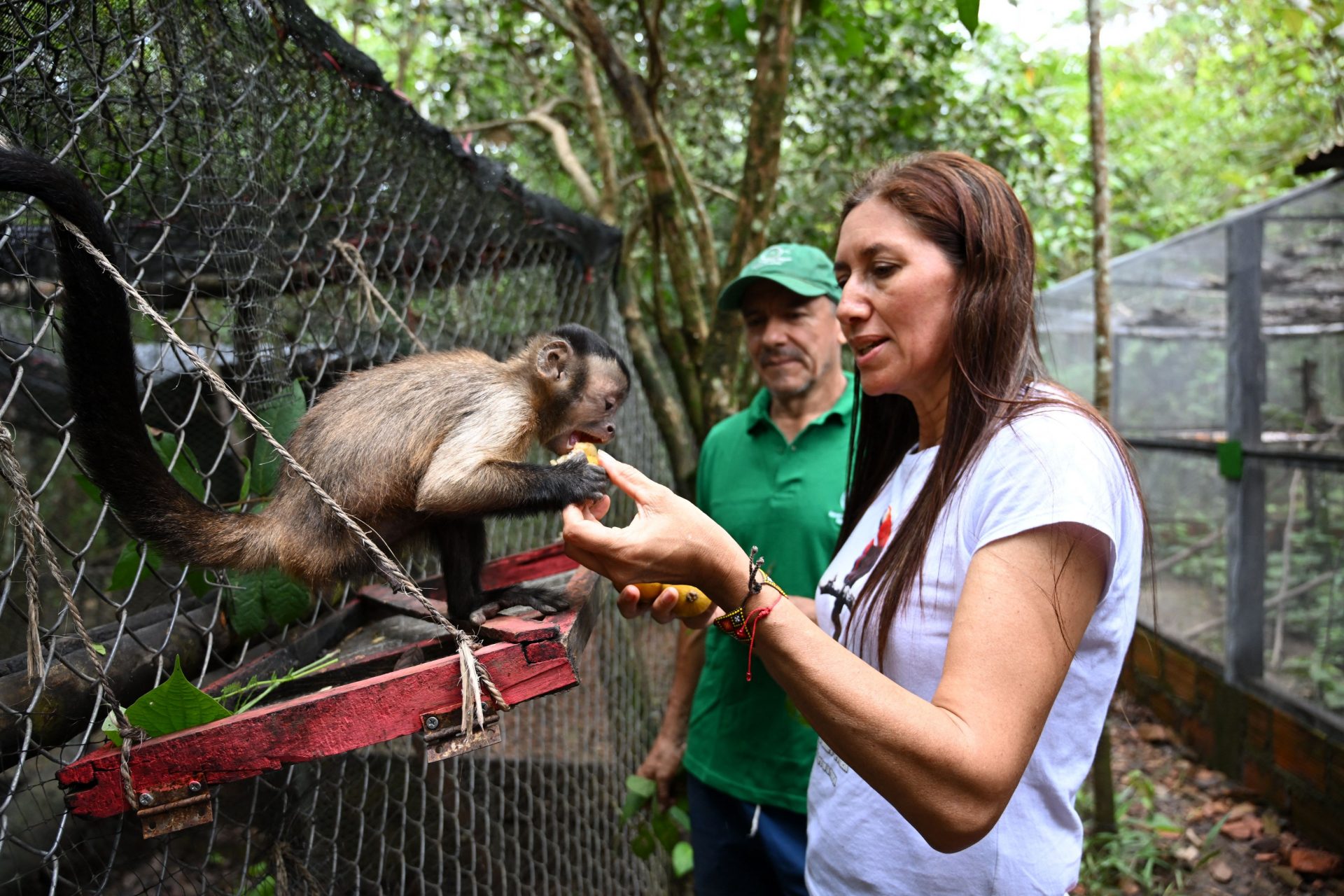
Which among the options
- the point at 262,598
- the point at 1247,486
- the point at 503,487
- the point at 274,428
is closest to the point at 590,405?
the point at 503,487

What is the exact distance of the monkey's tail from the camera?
41.7 inches

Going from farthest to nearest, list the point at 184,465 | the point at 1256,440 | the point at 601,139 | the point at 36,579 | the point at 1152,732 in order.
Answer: the point at 1152,732 < the point at 1256,440 < the point at 601,139 < the point at 184,465 < the point at 36,579

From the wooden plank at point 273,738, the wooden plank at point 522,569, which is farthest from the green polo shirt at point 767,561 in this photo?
the wooden plank at point 273,738

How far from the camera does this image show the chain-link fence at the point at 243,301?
1.28m

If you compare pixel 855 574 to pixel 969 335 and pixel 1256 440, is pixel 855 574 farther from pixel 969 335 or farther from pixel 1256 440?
pixel 1256 440

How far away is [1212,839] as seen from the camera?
402 cm

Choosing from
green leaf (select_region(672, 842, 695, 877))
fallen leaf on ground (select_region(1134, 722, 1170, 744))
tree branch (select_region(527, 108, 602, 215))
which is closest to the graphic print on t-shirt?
green leaf (select_region(672, 842, 695, 877))

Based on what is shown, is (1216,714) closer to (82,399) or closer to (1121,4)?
(82,399)

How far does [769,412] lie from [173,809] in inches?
78.8

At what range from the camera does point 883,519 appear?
1.64m

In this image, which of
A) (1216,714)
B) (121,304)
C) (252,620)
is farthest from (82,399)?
(1216,714)

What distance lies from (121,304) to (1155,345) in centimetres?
662

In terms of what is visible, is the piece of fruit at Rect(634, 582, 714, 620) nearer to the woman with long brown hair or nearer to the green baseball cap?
the woman with long brown hair

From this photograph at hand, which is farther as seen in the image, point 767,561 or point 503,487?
point 767,561
